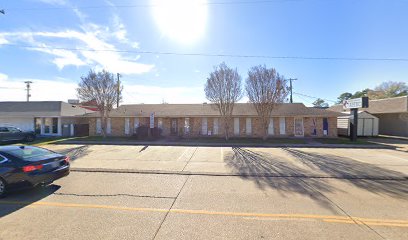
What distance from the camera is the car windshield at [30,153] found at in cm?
596

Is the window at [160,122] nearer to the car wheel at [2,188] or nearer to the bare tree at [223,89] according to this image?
the bare tree at [223,89]

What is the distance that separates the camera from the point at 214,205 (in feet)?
16.3

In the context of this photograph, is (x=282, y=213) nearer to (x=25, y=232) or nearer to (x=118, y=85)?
(x=25, y=232)

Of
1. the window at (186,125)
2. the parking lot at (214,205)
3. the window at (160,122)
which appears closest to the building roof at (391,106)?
the parking lot at (214,205)

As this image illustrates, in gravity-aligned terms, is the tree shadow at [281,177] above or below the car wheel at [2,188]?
below

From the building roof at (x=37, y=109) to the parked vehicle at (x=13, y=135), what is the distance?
4507 mm

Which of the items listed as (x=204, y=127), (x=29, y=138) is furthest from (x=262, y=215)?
(x=29, y=138)

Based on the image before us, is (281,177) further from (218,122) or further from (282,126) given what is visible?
(282,126)

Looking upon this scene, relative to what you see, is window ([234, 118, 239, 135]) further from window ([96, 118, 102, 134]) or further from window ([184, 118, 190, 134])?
window ([96, 118, 102, 134])

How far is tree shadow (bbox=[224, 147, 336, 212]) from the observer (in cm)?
589

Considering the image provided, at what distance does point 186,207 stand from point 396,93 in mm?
65283

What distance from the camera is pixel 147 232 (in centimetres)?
373

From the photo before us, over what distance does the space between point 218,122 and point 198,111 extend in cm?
263


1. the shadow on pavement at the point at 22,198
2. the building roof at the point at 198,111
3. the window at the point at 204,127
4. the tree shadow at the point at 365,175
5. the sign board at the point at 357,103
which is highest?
the sign board at the point at 357,103
